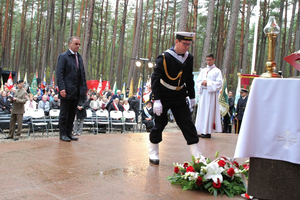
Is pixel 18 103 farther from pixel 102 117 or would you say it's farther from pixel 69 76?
pixel 69 76

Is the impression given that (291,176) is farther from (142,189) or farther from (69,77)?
(69,77)

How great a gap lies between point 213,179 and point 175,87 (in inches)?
56.8

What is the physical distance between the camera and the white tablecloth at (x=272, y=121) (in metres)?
2.52

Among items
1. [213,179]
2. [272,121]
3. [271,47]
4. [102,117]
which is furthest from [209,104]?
[102,117]

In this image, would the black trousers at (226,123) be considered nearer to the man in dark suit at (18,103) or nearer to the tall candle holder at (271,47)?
the man in dark suit at (18,103)

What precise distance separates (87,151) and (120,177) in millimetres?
1589

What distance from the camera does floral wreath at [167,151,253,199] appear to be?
308cm

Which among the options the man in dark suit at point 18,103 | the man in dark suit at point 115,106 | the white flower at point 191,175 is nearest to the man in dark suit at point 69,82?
the white flower at point 191,175

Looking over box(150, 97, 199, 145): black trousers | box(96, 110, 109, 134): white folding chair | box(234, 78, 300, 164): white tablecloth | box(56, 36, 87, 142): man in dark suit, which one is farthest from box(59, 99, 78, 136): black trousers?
box(96, 110, 109, 134): white folding chair

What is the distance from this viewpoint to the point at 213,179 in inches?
121

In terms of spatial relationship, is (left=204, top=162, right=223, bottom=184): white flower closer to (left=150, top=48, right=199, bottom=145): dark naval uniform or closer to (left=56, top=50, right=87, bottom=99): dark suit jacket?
(left=150, top=48, right=199, bottom=145): dark naval uniform

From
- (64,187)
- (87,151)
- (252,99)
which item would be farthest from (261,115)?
(87,151)

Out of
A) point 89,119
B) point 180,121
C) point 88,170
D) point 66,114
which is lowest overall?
point 89,119

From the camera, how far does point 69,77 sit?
555 centimetres
